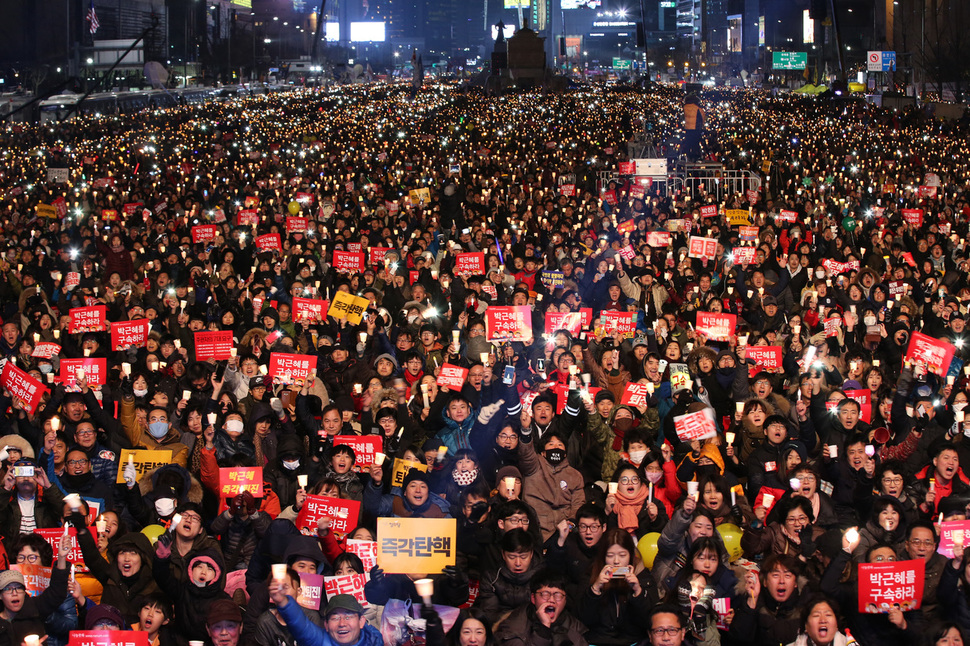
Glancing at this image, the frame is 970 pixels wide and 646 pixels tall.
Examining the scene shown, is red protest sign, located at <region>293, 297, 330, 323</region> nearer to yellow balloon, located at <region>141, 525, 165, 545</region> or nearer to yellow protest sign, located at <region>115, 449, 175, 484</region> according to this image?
yellow protest sign, located at <region>115, 449, 175, 484</region>

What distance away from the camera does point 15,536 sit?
608 cm

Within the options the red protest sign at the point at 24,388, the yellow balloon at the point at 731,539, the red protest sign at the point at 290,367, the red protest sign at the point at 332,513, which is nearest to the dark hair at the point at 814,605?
the yellow balloon at the point at 731,539

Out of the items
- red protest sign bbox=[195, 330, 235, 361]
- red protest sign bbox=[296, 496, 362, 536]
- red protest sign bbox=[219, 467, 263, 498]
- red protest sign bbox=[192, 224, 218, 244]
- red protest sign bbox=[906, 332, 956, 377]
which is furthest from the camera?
red protest sign bbox=[192, 224, 218, 244]

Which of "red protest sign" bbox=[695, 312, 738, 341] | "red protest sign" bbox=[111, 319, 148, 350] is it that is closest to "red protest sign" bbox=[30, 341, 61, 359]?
"red protest sign" bbox=[111, 319, 148, 350]

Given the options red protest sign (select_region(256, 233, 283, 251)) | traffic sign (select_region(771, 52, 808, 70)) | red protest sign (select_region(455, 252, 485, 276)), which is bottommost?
red protest sign (select_region(455, 252, 485, 276))

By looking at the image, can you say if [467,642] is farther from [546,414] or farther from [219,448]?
[219,448]

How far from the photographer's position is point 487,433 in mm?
7066

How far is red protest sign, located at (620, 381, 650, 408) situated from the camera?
8.01 metres

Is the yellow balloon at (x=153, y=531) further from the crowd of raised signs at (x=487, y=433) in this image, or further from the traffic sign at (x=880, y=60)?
the traffic sign at (x=880, y=60)

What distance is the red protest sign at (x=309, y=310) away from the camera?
1061cm

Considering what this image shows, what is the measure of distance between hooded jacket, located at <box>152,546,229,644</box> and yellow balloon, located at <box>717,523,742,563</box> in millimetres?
2609

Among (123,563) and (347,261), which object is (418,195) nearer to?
(347,261)

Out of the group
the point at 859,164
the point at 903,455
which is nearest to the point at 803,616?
the point at 903,455

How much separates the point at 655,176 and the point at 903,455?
46.9ft
